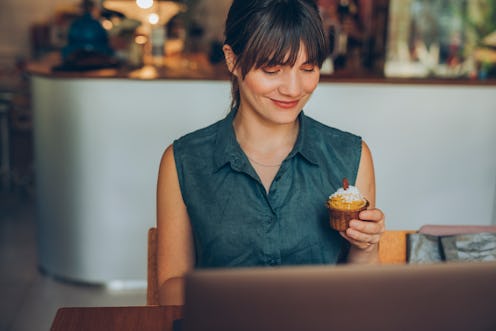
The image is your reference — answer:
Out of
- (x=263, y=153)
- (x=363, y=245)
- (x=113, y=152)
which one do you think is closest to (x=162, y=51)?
(x=113, y=152)

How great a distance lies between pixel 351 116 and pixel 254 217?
2.11m

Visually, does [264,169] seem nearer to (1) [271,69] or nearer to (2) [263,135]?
(2) [263,135]

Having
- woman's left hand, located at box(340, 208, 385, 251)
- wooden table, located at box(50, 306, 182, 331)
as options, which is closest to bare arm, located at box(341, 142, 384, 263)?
woman's left hand, located at box(340, 208, 385, 251)

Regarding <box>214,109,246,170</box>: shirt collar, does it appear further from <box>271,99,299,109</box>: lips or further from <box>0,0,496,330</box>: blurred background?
<box>0,0,496,330</box>: blurred background

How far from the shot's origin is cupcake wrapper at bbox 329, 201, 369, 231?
1.47m

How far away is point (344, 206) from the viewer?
4.89 feet

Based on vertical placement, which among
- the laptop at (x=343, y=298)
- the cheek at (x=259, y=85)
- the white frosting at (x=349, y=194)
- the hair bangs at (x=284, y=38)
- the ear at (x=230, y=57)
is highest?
the hair bangs at (x=284, y=38)

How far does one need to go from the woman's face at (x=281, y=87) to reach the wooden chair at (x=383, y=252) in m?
0.47

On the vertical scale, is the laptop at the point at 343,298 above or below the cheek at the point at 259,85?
below

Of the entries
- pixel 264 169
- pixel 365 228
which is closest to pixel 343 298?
pixel 365 228

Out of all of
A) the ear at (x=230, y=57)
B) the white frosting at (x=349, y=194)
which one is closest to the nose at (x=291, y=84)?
the ear at (x=230, y=57)

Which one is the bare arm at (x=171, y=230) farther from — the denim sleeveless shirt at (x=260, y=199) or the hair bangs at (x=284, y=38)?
the hair bangs at (x=284, y=38)

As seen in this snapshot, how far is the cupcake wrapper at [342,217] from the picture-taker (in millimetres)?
1467

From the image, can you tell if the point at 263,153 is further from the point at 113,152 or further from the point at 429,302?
the point at 113,152
